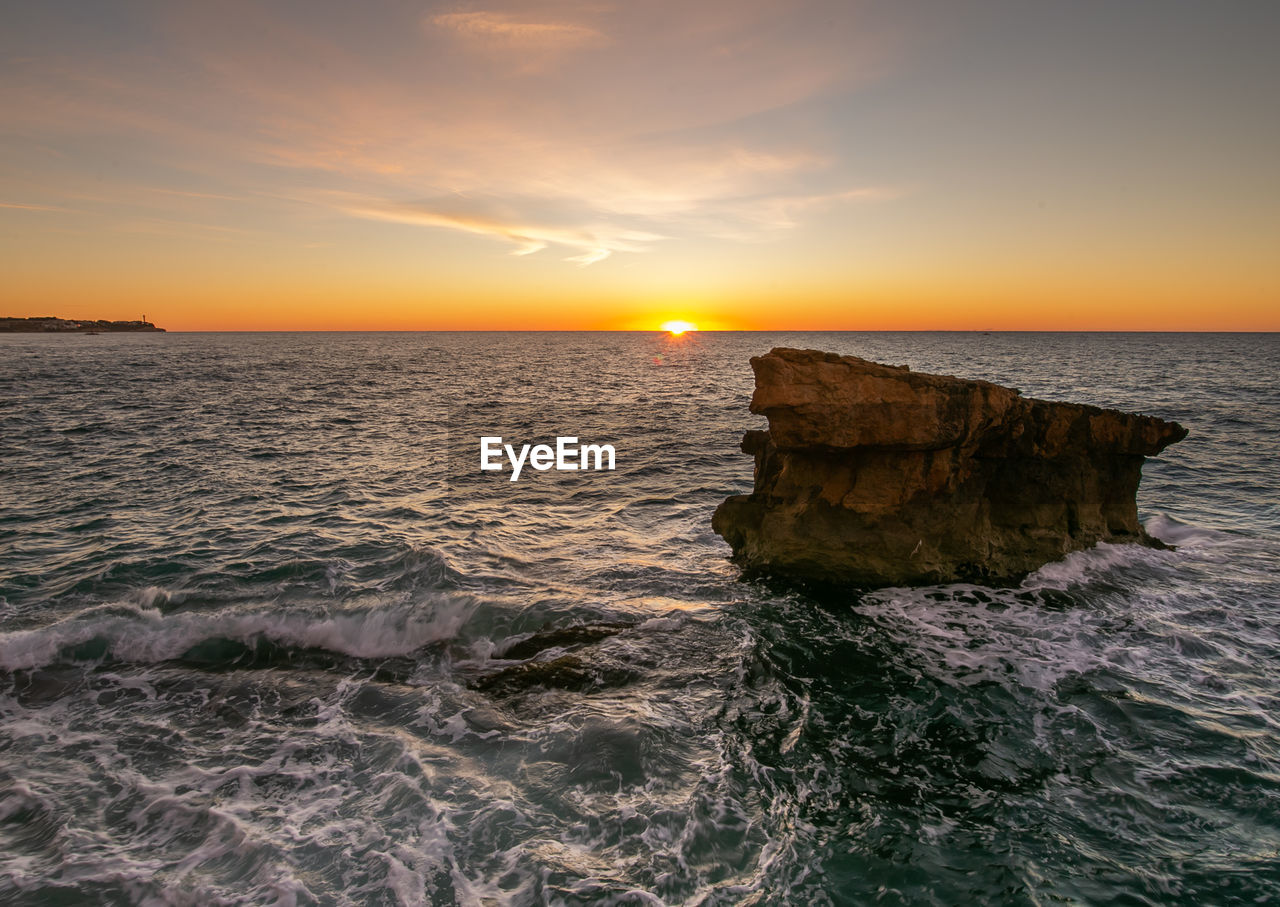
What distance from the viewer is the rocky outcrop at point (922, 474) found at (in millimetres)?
11336

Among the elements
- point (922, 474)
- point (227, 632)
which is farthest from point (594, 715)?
point (922, 474)

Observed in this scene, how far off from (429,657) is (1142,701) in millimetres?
10523

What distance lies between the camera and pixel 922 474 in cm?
1214

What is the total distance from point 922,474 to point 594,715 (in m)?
8.09

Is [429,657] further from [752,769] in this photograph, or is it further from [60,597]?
[60,597]

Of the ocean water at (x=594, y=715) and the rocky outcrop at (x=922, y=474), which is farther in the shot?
the rocky outcrop at (x=922, y=474)

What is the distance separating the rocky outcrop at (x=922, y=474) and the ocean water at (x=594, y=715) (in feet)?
2.50

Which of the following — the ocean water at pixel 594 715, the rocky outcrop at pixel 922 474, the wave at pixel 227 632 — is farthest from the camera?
the rocky outcrop at pixel 922 474

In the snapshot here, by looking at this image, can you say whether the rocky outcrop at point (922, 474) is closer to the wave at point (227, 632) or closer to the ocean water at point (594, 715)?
the ocean water at point (594, 715)

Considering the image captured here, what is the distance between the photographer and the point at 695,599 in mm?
11898

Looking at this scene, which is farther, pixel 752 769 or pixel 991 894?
pixel 752 769

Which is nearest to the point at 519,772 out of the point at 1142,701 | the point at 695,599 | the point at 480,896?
the point at 480,896

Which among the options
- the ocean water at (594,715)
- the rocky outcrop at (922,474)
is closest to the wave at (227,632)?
the ocean water at (594,715)

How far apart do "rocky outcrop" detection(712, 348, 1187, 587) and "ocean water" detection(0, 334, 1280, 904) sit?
763 millimetres
